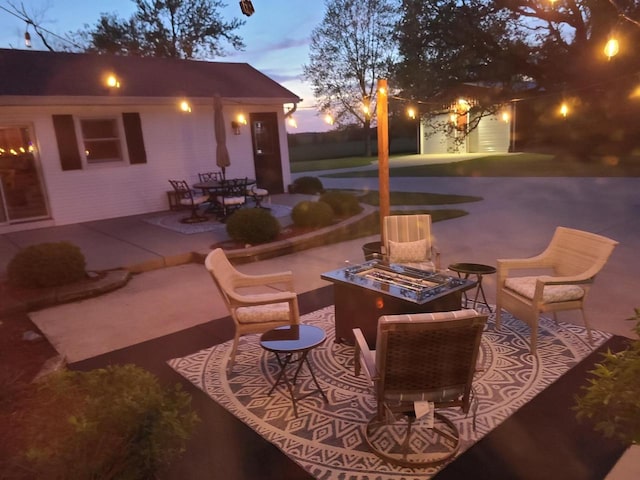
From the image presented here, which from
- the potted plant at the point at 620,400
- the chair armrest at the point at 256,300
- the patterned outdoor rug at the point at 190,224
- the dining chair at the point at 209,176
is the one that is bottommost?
the patterned outdoor rug at the point at 190,224

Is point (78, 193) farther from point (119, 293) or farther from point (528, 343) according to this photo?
point (528, 343)

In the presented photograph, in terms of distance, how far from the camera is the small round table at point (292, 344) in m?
3.56

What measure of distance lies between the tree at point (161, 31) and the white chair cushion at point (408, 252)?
2559cm

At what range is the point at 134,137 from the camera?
473 inches

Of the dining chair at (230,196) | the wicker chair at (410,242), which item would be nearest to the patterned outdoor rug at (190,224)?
the dining chair at (230,196)

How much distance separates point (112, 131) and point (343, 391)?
10.8m

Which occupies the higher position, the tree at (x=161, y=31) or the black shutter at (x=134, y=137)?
the tree at (x=161, y=31)

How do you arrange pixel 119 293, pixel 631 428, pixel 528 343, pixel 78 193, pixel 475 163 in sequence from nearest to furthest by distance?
pixel 631 428, pixel 528 343, pixel 119 293, pixel 78 193, pixel 475 163

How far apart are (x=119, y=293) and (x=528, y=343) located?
5486mm

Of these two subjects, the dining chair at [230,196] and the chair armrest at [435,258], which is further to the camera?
the dining chair at [230,196]

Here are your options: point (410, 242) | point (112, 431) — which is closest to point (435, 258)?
point (410, 242)

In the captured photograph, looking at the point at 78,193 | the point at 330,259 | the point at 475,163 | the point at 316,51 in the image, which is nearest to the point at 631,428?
the point at 330,259

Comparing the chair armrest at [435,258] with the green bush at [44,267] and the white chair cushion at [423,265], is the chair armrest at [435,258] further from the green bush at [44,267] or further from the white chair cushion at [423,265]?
the green bush at [44,267]

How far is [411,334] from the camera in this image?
2.75 m
